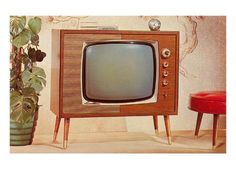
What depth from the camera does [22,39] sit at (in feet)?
7.87

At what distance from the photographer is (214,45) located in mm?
2469

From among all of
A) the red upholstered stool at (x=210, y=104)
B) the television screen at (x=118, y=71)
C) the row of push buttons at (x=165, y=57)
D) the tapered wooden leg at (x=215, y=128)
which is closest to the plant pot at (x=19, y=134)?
the television screen at (x=118, y=71)

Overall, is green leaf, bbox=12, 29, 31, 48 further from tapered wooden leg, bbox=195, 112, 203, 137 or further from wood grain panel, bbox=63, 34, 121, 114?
tapered wooden leg, bbox=195, 112, 203, 137

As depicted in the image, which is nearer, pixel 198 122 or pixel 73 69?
pixel 73 69

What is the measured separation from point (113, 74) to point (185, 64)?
41 cm

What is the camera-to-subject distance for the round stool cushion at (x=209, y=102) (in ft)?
8.02

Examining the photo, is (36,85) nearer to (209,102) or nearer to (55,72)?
(55,72)

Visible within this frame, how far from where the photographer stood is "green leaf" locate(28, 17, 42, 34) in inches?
94.3

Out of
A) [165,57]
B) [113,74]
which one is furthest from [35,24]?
[165,57]

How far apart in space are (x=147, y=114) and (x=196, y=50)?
45 cm

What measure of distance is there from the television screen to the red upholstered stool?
25 centimetres
